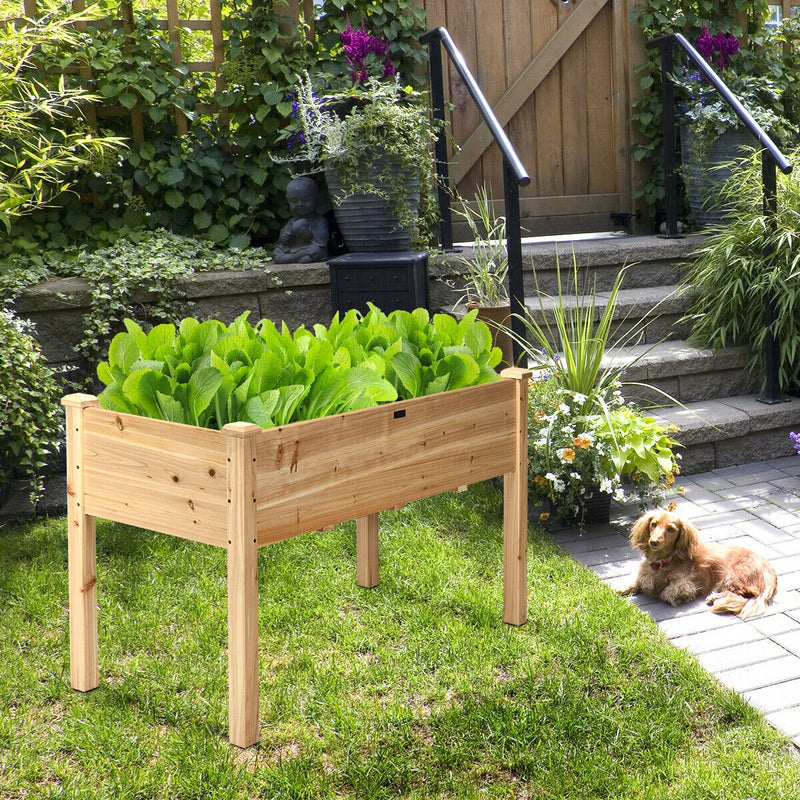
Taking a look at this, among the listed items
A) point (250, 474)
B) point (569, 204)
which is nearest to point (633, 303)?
point (569, 204)

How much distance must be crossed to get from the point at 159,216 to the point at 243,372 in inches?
116

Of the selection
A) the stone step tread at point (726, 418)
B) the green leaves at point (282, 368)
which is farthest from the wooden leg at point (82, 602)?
the stone step tread at point (726, 418)

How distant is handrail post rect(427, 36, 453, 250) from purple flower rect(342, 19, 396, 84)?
221mm

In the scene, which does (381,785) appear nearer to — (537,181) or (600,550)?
(600,550)

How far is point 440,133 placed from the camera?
4.88 metres

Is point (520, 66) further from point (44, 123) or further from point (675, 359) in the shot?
point (44, 123)

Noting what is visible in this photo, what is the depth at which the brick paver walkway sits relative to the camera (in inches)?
95.7

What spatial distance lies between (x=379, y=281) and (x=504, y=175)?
2.39 feet

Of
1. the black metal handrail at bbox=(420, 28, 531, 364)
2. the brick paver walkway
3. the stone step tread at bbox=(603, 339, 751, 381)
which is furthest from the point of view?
the stone step tread at bbox=(603, 339, 751, 381)

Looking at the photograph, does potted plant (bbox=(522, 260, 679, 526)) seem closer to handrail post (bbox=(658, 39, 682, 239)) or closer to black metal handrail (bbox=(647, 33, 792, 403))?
black metal handrail (bbox=(647, 33, 792, 403))

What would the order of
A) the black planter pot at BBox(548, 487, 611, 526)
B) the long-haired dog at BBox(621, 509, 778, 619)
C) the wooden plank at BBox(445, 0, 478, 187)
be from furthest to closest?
1. the wooden plank at BBox(445, 0, 478, 187)
2. the black planter pot at BBox(548, 487, 611, 526)
3. the long-haired dog at BBox(621, 509, 778, 619)

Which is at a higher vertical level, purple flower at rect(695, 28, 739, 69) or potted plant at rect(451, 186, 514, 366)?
purple flower at rect(695, 28, 739, 69)

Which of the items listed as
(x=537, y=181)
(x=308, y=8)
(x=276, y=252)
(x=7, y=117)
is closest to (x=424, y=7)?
(x=308, y=8)

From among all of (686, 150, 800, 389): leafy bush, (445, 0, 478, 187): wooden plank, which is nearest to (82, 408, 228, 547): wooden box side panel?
(686, 150, 800, 389): leafy bush
